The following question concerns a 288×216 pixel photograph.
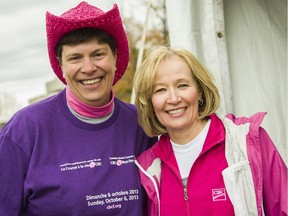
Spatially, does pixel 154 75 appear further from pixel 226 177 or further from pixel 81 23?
pixel 226 177

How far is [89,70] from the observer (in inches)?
89.4

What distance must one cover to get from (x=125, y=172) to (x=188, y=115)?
16.2 inches

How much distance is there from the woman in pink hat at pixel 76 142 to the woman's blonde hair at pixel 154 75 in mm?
154

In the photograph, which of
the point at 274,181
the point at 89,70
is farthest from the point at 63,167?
the point at 274,181

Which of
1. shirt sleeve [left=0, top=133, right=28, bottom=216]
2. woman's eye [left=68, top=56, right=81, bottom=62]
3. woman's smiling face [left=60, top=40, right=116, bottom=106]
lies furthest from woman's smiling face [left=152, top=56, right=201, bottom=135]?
shirt sleeve [left=0, top=133, right=28, bottom=216]

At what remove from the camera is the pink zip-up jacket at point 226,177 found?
2066 mm

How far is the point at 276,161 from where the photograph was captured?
2.07 meters

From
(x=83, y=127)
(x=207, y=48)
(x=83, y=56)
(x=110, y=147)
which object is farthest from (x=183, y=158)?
(x=207, y=48)

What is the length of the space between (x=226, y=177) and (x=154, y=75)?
0.58 m

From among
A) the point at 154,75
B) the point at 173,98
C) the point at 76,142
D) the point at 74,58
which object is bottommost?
the point at 76,142

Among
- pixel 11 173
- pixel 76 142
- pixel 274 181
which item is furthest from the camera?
pixel 76 142

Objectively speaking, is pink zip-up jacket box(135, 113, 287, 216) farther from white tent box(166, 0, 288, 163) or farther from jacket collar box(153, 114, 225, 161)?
white tent box(166, 0, 288, 163)

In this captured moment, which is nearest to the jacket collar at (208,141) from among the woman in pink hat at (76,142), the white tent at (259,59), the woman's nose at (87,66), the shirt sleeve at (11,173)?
the woman in pink hat at (76,142)

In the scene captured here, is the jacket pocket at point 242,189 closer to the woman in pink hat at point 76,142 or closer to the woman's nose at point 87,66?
the woman in pink hat at point 76,142
